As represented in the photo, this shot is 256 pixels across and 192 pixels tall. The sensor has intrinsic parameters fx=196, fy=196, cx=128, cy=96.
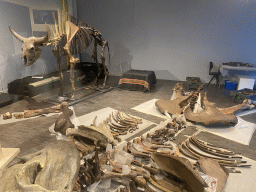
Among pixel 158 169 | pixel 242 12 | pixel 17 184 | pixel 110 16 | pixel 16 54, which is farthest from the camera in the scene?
pixel 110 16

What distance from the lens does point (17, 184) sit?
1438 millimetres


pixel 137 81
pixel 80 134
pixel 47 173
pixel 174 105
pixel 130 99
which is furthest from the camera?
pixel 137 81

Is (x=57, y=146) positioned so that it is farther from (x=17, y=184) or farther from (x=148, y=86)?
(x=148, y=86)

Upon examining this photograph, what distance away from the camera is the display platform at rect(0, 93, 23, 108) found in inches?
224

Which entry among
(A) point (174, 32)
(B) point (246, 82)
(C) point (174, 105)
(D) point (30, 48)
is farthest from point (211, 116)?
(A) point (174, 32)

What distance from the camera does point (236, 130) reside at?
4.50 metres

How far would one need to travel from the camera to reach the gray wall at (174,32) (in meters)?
8.16

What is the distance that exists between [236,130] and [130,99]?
10.8 feet

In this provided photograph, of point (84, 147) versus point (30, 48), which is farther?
point (30, 48)

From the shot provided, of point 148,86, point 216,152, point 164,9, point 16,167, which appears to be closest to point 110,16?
point 164,9

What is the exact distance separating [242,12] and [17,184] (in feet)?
30.8

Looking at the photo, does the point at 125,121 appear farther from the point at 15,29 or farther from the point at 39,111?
the point at 15,29

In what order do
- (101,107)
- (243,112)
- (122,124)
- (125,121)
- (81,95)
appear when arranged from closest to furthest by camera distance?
(122,124) < (125,121) < (243,112) < (101,107) < (81,95)

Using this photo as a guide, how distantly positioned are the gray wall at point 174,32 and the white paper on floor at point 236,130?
470 centimetres
